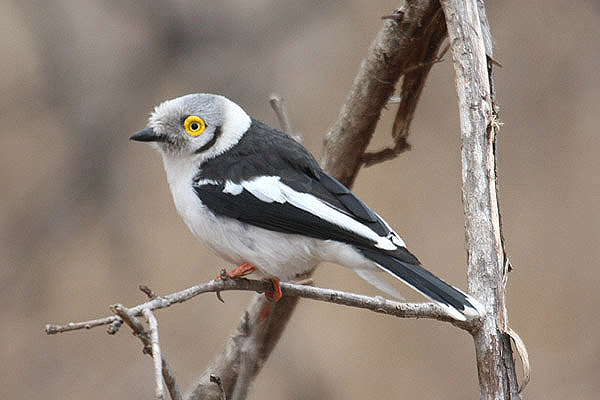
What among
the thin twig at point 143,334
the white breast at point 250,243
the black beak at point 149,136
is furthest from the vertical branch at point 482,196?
the black beak at point 149,136

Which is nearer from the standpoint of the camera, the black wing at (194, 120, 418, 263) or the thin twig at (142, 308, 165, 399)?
the thin twig at (142, 308, 165, 399)

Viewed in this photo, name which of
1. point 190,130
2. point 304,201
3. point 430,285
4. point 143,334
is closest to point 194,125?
point 190,130

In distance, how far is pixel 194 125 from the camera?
310cm

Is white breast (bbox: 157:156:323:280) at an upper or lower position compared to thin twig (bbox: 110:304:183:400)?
upper

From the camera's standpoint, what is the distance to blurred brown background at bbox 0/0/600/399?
4.93 metres

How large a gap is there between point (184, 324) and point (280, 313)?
1546mm

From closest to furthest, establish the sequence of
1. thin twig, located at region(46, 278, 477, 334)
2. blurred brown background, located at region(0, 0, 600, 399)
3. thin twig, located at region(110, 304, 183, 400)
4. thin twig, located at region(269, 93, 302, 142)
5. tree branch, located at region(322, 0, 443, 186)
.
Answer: thin twig, located at region(110, 304, 183, 400)
thin twig, located at region(46, 278, 477, 334)
tree branch, located at region(322, 0, 443, 186)
thin twig, located at region(269, 93, 302, 142)
blurred brown background, located at region(0, 0, 600, 399)

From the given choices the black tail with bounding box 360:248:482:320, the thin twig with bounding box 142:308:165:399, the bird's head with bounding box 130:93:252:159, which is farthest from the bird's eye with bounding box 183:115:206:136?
the thin twig with bounding box 142:308:165:399

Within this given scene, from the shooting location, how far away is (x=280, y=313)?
3.69 metres

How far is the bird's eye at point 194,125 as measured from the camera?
3.08 metres

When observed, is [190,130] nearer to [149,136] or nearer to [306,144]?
[149,136]

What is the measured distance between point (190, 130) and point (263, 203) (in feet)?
1.69

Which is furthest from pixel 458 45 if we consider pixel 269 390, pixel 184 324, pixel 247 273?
pixel 184 324

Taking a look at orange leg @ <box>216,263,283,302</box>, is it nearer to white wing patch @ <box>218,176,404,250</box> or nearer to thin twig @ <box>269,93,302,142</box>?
white wing patch @ <box>218,176,404,250</box>
